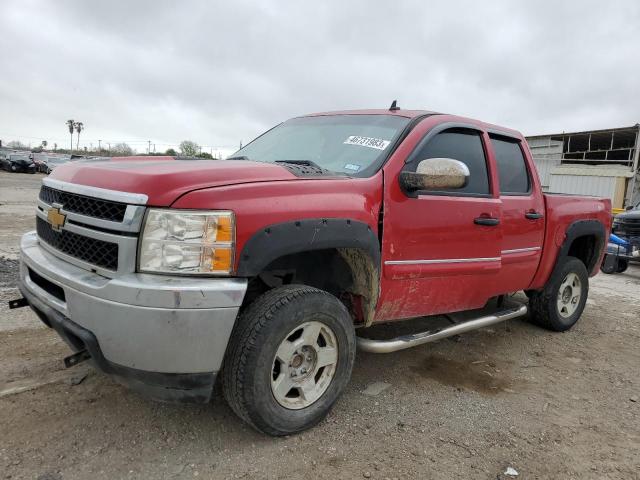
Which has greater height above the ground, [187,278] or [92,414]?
[187,278]

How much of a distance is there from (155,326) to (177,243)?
0.38 metres

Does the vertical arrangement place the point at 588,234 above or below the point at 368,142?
below

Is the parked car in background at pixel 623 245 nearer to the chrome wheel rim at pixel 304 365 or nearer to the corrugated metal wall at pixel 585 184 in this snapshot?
the chrome wheel rim at pixel 304 365

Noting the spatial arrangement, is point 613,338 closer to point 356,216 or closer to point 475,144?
point 475,144

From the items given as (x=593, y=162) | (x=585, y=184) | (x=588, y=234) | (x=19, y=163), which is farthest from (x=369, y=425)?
(x=19, y=163)

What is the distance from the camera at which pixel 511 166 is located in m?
4.27

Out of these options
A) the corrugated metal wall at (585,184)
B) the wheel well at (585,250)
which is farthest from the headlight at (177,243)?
the corrugated metal wall at (585,184)

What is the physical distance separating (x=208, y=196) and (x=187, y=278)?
0.39 meters

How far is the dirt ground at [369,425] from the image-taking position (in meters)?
2.45

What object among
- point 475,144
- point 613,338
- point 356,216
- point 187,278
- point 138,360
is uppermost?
point 475,144

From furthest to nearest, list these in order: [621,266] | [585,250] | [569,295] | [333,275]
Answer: [621,266] < [585,250] < [569,295] < [333,275]

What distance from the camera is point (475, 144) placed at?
12.6 ft

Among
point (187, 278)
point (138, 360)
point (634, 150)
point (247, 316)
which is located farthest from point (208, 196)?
point (634, 150)

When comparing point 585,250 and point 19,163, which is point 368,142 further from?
point 19,163
